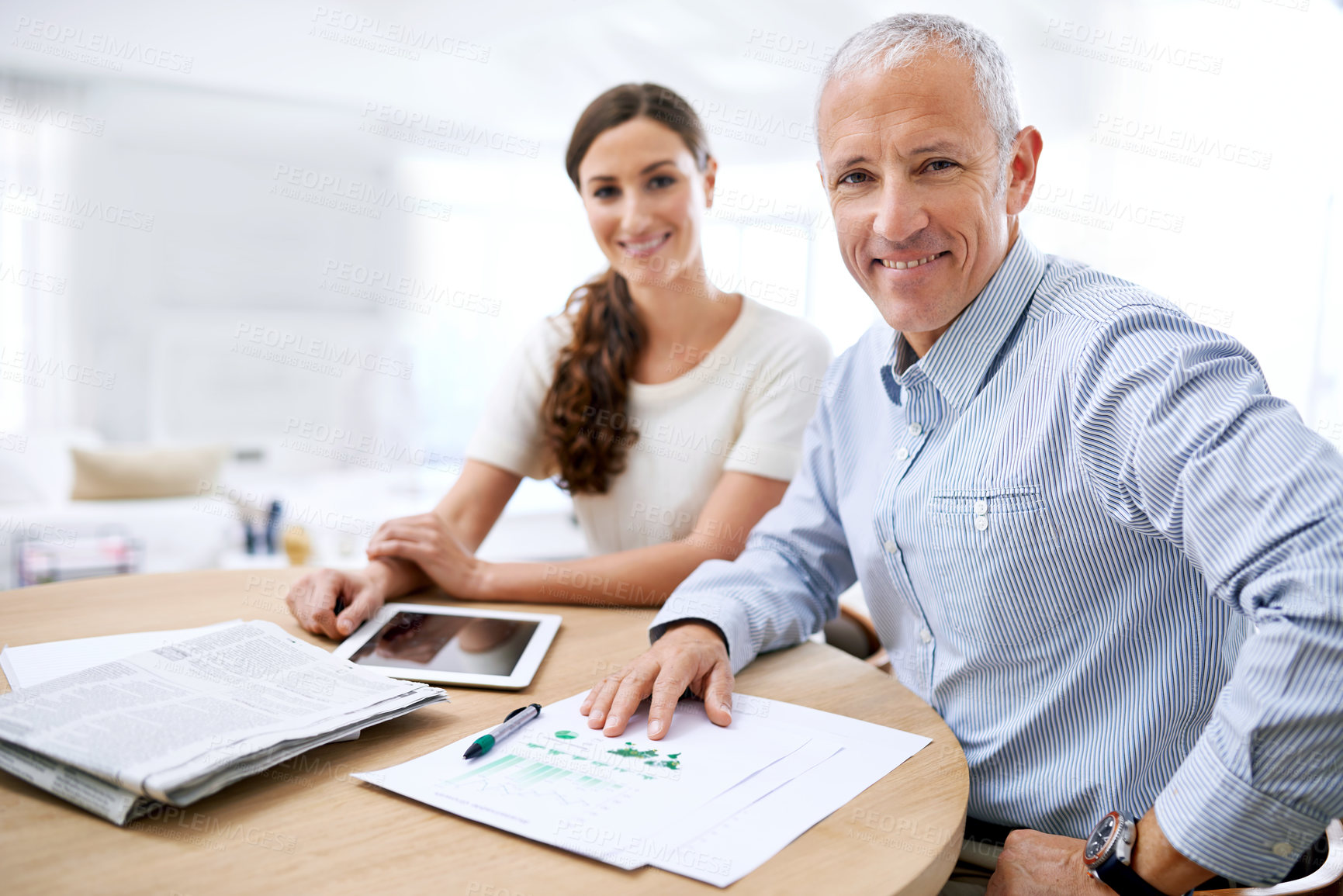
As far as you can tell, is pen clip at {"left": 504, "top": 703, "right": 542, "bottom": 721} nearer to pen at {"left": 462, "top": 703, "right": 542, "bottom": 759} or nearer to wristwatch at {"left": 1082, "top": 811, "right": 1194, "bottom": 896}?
pen at {"left": 462, "top": 703, "right": 542, "bottom": 759}

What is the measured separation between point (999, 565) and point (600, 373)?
3.29 feet

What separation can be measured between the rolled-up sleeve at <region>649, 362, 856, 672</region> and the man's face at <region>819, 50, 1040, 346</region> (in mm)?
269

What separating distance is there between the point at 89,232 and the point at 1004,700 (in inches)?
220

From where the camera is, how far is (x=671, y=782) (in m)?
0.81

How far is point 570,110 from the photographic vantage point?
5.48 meters

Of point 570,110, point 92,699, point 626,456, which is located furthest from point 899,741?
point 570,110

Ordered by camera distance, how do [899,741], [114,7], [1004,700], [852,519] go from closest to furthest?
1. [899,741]
2. [1004,700]
3. [852,519]
4. [114,7]

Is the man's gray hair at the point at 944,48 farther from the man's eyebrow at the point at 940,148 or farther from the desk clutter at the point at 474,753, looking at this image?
the desk clutter at the point at 474,753

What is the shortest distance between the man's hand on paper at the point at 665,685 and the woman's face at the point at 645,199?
97cm

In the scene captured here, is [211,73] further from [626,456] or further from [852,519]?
[852,519]

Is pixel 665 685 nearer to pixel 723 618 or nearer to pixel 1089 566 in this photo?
pixel 723 618

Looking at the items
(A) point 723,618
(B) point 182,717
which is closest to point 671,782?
(A) point 723,618

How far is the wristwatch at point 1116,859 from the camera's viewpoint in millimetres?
792

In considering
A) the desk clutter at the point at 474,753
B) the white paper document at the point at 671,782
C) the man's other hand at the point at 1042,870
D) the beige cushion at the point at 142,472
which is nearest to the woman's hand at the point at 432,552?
the desk clutter at the point at 474,753
